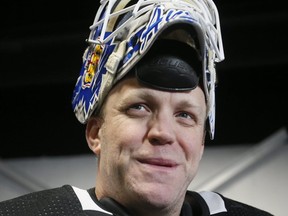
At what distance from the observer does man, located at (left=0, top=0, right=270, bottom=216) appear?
837mm

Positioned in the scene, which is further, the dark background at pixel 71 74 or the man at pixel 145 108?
the dark background at pixel 71 74

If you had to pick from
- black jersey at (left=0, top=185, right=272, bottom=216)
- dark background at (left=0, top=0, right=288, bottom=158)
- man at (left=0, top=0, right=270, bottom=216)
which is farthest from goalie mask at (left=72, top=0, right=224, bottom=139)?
dark background at (left=0, top=0, right=288, bottom=158)

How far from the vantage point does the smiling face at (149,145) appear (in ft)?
2.73

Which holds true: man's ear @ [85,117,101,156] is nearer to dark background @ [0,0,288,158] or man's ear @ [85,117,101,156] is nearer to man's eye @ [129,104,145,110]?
man's eye @ [129,104,145,110]

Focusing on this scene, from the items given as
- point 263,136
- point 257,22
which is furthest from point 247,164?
point 257,22

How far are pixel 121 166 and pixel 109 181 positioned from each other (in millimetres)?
41

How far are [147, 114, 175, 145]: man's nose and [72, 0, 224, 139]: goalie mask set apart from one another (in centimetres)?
5

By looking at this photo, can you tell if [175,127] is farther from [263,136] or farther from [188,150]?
[263,136]

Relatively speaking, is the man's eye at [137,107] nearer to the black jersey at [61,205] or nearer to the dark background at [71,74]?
the black jersey at [61,205]

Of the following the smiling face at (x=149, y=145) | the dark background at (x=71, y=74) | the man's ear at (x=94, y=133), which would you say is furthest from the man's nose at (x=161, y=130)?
the dark background at (x=71, y=74)

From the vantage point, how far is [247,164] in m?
1.76

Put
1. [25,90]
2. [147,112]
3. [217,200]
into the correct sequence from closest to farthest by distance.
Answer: [147,112] < [217,200] < [25,90]

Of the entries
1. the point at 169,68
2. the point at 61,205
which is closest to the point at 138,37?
the point at 169,68

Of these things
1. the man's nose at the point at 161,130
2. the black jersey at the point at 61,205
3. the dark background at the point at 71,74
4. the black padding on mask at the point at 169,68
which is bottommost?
the dark background at the point at 71,74
